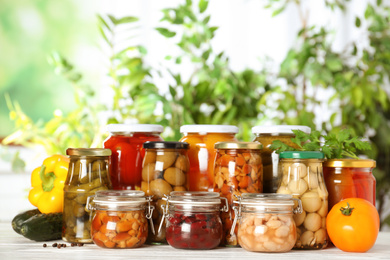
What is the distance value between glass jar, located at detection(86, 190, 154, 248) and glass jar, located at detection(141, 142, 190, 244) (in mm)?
51

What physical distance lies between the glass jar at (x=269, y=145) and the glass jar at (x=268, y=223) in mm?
128

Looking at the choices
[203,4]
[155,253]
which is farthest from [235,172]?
[203,4]

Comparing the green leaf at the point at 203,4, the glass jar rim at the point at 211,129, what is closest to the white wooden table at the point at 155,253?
the glass jar rim at the point at 211,129

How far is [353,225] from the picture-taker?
876 millimetres

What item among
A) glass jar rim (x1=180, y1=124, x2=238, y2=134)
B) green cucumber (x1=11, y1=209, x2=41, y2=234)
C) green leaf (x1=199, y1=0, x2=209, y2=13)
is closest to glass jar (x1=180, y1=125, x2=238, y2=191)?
glass jar rim (x1=180, y1=124, x2=238, y2=134)

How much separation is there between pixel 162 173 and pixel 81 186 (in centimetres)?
17

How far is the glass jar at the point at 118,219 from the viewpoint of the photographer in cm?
88

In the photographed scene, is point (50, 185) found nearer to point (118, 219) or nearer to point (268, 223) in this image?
point (118, 219)

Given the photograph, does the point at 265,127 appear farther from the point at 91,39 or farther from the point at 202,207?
the point at 91,39

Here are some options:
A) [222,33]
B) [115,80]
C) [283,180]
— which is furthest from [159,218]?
[222,33]

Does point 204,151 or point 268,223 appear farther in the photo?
point 204,151

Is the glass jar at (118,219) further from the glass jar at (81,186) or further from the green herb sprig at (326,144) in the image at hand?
the green herb sprig at (326,144)

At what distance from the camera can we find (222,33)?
93.3 inches

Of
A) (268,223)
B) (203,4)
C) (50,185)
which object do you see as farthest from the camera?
(203,4)
